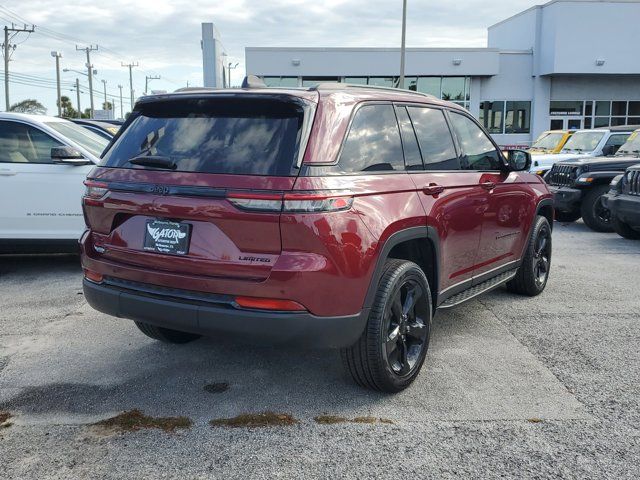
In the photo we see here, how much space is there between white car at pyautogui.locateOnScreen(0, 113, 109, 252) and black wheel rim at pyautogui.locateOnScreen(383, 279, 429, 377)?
4408 mm

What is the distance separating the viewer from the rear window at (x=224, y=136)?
324 centimetres

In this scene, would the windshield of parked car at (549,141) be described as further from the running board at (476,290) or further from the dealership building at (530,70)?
the dealership building at (530,70)

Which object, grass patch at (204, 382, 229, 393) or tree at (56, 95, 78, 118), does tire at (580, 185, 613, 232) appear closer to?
grass patch at (204, 382, 229, 393)

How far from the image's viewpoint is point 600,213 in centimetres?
1091

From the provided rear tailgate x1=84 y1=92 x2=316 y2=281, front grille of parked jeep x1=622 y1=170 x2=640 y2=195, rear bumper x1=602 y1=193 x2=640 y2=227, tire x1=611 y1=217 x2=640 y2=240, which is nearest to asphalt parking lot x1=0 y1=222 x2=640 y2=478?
rear tailgate x1=84 y1=92 x2=316 y2=281

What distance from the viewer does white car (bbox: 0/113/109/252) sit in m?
6.81

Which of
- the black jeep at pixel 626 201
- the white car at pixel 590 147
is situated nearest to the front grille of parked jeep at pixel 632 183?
the black jeep at pixel 626 201

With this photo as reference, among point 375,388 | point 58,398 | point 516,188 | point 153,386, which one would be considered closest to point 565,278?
point 516,188

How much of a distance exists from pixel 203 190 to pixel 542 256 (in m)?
4.16

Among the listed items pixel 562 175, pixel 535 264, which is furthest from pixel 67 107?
pixel 535 264

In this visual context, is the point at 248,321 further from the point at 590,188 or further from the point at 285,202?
the point at 590,188

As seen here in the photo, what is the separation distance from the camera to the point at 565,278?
699cm

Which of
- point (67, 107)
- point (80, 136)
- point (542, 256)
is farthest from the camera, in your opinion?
point (67, 107)

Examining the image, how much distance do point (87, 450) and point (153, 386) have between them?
81 cm
